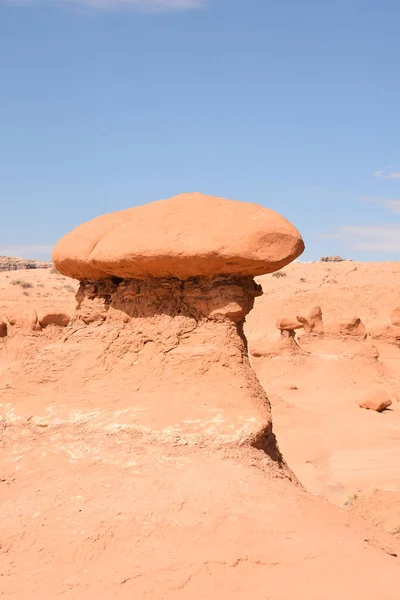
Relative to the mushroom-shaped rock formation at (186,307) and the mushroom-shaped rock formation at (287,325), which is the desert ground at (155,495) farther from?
the mushroom-shaped rock formation at (287,325)

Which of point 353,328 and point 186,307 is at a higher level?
point 186,307

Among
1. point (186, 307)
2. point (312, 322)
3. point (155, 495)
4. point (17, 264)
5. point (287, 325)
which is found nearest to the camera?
point (155, 495)

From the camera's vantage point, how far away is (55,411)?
18.3 feet

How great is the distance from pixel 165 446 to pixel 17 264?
5509cm

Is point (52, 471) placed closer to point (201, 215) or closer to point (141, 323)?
point (141, 323)

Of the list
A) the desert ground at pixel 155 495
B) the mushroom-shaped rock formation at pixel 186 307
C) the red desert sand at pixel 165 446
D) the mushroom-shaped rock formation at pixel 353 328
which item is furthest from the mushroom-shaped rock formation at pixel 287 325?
the mushroom-shaped rock formation at pixel 186 307

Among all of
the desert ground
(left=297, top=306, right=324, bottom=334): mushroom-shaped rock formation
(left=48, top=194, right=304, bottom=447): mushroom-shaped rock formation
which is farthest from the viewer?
(left=297, top=306, right=324, bottom=334): mushroom-shaped rock formation

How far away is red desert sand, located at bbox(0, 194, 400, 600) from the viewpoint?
4.20 metres

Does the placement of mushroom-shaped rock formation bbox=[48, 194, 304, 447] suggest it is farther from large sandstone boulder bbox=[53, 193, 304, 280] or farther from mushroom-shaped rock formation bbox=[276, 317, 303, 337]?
mushroom-shaped rock formation bbox=[276, 317, 303, 337]

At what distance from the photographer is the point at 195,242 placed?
5504mm

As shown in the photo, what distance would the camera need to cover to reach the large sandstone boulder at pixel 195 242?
5477 mm

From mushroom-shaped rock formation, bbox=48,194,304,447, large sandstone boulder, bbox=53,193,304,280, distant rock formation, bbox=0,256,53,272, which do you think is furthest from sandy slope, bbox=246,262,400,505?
distant rock formation, bbox=0,256,53,272

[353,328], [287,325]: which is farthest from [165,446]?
[353,328]

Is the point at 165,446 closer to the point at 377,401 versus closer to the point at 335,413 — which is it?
the point at 335,413
